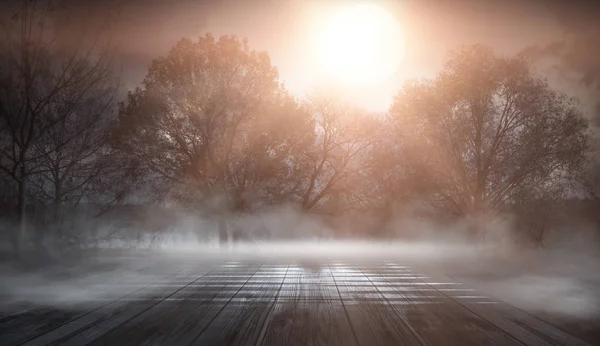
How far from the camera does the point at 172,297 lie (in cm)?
776

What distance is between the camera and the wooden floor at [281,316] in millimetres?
5145

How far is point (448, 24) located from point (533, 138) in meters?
6.24

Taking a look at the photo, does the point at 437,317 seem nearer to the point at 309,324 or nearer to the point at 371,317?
the point at 371,317

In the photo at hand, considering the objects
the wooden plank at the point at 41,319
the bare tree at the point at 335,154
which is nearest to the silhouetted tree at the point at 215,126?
the bare tree at the point at 335,154

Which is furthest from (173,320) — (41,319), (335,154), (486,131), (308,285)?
(486,131)

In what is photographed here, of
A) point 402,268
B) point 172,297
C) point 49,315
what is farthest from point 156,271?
point 402,268

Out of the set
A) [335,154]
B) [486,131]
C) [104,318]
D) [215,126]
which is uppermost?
[215,126]

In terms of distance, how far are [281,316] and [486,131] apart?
14818 mm

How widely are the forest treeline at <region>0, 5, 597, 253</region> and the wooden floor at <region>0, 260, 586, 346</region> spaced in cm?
894

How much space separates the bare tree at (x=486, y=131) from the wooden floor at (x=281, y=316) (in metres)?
9.65

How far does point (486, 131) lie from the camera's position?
61.1 ft

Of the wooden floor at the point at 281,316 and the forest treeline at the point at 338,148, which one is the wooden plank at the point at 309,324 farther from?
the forest treeline at the point at 338,148

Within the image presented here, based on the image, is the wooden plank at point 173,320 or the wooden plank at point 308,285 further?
the wooden plank at point 308,285

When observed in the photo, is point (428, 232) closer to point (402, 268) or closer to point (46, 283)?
point (402, 268)
